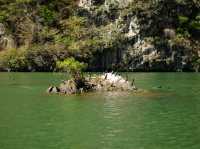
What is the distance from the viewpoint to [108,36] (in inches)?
5153

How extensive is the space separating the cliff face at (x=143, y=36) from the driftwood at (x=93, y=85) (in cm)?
5473

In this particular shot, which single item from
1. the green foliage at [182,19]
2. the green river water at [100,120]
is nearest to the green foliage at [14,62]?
the green foliage at [182,19]

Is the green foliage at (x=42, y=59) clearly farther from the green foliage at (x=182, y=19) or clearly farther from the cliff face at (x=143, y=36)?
the green foliage at (x=182, y=19)

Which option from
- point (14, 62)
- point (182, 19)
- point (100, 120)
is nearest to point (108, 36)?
point (182, 19)

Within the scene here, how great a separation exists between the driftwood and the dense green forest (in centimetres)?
5384

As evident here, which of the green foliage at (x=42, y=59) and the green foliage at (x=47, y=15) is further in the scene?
the green foliage at (x=47, y=15)

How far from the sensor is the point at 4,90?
239 feet

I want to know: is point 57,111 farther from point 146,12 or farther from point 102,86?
point 146,12

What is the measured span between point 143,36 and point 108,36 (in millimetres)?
8014

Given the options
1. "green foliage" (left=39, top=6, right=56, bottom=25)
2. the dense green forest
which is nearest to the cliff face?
the dense green forest

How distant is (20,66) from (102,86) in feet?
193

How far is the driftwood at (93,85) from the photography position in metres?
70.2

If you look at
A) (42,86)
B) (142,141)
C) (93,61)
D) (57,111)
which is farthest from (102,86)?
(93,61)

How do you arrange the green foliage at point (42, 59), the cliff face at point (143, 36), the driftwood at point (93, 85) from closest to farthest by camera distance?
the driftwood at point (93, 85), the green foliage at point (42, 59), the cliff face at point (143, 36)
